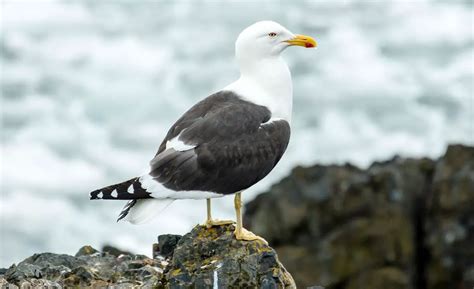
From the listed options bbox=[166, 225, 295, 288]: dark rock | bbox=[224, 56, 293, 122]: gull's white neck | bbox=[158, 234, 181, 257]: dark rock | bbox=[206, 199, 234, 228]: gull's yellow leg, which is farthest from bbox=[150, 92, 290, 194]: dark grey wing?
bbox=[158, 234, 181, 257]: dark rock

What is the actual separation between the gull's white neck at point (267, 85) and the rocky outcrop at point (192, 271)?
2.23m

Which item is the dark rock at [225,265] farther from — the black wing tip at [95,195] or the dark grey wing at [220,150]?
the black wing tip at [95,195]

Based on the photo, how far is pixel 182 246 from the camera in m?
14.0

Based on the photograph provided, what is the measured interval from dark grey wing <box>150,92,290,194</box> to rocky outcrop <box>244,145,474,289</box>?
20.1 meters

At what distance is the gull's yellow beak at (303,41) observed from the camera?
48.4ft

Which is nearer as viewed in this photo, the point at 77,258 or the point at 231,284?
the point at 231,284

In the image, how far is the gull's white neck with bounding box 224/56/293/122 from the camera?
47.3 feet

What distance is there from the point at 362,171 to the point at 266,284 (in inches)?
918

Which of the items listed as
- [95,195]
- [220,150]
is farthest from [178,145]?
[95,195]

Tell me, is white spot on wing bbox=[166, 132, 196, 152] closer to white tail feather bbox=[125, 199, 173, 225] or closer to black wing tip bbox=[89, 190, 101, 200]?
white tail feather bbox=[125, 199, 173, 225]

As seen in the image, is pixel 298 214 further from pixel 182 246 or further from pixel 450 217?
pixel 182 246

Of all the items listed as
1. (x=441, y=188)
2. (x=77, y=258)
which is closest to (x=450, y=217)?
(x=441, y=188)

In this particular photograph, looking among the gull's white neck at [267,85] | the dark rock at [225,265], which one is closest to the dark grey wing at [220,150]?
the gull's white neck at [267,85]

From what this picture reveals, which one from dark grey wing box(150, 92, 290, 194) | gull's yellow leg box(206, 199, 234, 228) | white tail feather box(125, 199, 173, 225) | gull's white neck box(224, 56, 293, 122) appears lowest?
gull's yellow leg box(206, 199, 234, 228)
